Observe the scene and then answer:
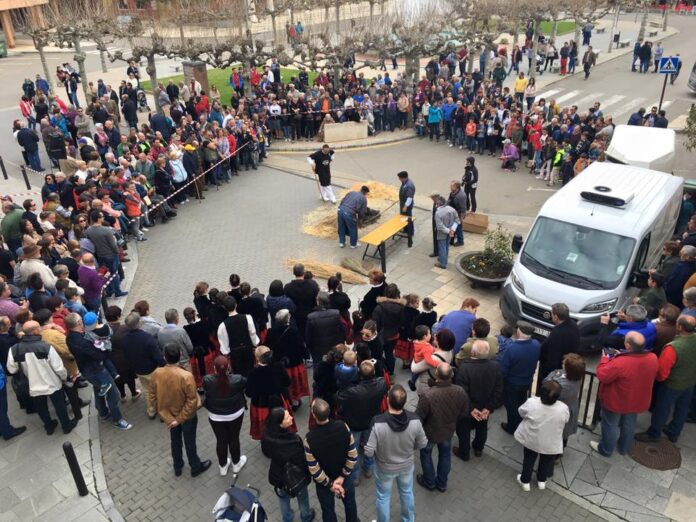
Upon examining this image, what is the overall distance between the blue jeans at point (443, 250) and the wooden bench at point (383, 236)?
103 cm

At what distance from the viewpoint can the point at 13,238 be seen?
12.2 m

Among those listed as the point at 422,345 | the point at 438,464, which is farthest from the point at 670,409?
the point at 422,345

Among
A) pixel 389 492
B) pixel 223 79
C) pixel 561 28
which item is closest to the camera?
pixel 389 492

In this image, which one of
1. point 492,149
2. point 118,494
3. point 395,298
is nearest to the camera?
point 118,494

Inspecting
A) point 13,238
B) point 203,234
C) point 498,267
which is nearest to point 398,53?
point 203,234

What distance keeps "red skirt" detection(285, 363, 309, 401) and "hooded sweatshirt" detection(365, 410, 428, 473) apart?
8.14ft

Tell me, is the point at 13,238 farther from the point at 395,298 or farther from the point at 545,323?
the point at 545,323

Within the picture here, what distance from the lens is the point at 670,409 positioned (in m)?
7.59

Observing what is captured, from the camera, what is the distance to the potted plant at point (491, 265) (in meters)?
12.0

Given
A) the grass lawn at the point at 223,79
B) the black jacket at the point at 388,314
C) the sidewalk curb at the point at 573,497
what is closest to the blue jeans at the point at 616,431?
the sidewalk curb at the point at 573,497

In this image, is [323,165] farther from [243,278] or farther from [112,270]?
[112,270]

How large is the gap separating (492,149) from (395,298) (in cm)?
1307

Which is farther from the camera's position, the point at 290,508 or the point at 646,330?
the point at 646,330

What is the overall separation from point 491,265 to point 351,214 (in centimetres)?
342
